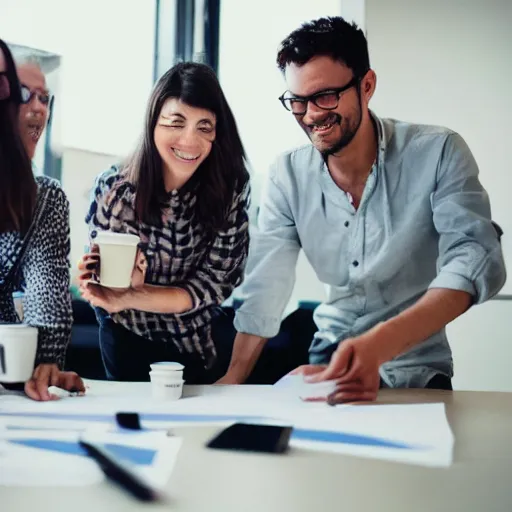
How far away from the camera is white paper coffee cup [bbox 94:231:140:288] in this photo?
1.26 m

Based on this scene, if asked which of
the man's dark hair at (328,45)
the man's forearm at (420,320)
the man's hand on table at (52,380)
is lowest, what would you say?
the man's hand on table at (52,380)

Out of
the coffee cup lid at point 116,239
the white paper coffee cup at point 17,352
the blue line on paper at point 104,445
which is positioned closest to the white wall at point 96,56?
the coffee cup lid at point 116,239

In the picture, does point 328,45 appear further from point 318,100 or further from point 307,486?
point 307,486

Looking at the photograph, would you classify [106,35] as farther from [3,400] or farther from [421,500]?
[421,500]

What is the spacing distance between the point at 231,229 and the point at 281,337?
303 millimetres

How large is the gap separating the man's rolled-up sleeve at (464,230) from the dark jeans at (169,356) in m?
0.43

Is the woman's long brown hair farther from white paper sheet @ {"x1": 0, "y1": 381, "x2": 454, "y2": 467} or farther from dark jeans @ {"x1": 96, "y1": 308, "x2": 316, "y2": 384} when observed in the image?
white paper sheet @ {"x1": 0, "y1": 381, "x2": 454, "y2": 467}

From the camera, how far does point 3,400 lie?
1.16 m

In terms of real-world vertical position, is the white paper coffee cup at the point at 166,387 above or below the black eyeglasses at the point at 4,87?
below

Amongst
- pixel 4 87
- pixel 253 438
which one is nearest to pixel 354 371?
pixel 253 438

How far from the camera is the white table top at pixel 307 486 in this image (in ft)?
2.23

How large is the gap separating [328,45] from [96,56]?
0.56 metres

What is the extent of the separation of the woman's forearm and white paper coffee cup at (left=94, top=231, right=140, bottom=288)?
0.47 ft

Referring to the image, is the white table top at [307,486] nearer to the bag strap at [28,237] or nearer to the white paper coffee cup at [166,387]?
the white paper coffee cup at [166,387]
